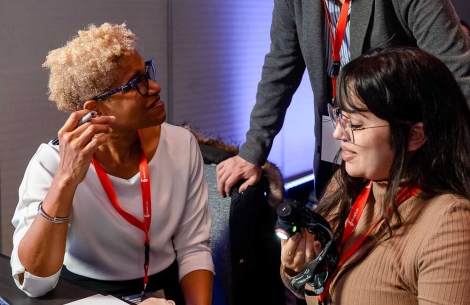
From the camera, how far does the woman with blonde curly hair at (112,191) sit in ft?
5.43

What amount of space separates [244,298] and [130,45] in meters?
0.95

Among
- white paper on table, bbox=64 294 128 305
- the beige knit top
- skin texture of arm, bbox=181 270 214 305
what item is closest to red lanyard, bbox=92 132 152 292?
skin texture of arm, bbox=181 270 214 305

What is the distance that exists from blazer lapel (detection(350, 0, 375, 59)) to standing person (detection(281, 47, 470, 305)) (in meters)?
0.55

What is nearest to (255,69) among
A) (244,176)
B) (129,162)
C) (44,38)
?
(44,38)

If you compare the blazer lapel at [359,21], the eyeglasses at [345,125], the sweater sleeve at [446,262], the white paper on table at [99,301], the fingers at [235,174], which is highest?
the blazer lapel at [359,21]

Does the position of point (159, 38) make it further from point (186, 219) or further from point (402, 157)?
point (402, 157)

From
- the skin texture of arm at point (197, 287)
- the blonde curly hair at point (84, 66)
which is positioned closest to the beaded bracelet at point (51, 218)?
the blonde curly hair at point (84, 66)

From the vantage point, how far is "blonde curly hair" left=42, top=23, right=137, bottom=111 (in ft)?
5.82

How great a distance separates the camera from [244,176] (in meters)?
2.17

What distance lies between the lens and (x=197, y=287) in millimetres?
1882

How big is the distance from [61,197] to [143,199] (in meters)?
0.30

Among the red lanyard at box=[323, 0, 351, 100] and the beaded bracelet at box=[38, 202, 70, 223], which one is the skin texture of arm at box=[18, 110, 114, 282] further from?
the red lanyard at box=[323, 0, 351, 100]

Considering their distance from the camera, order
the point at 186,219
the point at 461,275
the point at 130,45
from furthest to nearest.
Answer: the point at 186,219
the point at 130,45
the point at 461,275

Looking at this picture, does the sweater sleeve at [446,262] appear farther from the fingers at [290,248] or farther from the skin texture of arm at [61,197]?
the skin texture of arm at [61,197]
